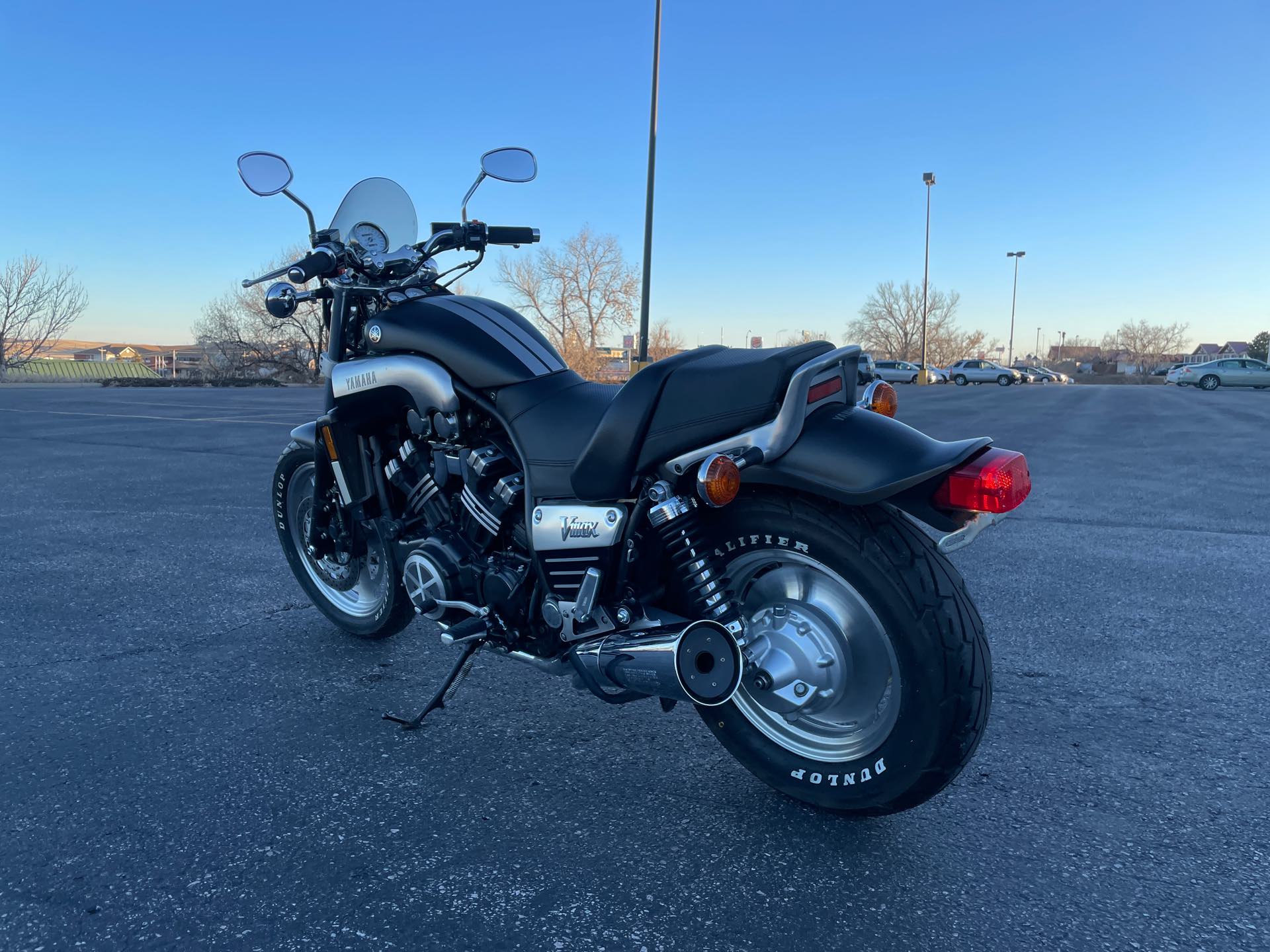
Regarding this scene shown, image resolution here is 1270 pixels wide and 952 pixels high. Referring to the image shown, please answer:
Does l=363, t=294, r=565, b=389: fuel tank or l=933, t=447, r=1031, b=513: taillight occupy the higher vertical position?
l=363, t=294, r=565, b=389: fuel tank

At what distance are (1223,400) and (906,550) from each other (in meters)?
30.0

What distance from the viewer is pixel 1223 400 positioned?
2647 centimetres

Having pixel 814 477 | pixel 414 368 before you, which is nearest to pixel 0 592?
pixel 414 368

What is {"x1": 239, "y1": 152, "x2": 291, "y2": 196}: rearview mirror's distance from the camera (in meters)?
3.36

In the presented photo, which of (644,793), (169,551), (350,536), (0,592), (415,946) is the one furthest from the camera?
(169,551)

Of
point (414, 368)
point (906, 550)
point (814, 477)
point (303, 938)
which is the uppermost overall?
point (414, 368)

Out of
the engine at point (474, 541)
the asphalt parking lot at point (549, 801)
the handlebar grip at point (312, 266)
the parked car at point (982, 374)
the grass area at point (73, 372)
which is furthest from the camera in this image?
the parked car at point (982, 374)

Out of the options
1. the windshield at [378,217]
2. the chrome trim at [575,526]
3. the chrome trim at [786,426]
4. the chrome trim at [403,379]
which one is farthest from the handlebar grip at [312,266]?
the chrome trim at [786,426]

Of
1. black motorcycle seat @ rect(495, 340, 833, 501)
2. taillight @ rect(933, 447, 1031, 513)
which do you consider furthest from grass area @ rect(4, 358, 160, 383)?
taillight @ rect(933, 447, 1031, 513)

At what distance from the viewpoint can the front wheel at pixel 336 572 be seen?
354cm

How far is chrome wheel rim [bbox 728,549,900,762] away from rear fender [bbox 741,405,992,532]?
0.22 metres

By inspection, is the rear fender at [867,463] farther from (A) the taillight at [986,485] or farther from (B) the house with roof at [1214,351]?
(B) the house with roof at [1214,351]

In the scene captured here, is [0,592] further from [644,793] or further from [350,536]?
[644,793]

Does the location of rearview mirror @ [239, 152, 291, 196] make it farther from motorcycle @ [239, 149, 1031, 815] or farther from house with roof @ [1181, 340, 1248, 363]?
house with roof @ [1181, 340, 1248, 363]
